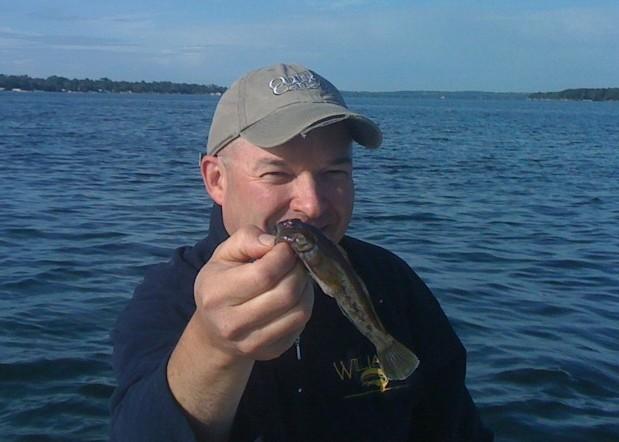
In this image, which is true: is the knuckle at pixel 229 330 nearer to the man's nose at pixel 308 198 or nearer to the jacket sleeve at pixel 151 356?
the jacket sleeve at pixel 151 356

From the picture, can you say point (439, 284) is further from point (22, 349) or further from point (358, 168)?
point (358, 168)

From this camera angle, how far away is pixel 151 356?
8.79 feet

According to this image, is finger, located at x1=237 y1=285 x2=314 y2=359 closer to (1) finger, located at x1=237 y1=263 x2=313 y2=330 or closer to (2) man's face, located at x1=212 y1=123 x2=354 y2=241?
(1) finger, located at x1=237 y1=263 x2=313 y2=330

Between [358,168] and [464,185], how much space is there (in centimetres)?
424

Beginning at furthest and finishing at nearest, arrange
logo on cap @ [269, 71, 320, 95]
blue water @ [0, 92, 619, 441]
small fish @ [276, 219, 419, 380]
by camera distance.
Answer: blue water @ [0, 92, 619, 441], logo on cap @ [269, 71, 320, 95], small fish @ [276, 219, 419, 380]

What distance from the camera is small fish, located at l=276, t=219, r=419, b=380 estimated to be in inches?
84.2

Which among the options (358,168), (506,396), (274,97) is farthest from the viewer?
(358,168)

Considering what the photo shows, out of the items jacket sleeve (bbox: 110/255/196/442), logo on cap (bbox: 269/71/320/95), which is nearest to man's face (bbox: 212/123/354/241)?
logo on cap (bbox: 269/71/320/95)

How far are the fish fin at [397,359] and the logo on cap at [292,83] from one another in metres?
0.97

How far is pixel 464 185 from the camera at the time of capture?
22.5 m

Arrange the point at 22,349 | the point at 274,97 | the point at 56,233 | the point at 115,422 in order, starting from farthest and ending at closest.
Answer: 1. the point at 56,233
2. the point at 22,349
3. the point at 274,97
4. the point at 115,422

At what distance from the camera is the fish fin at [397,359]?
8.55 feet

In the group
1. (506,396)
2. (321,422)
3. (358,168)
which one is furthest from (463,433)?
(358,168)

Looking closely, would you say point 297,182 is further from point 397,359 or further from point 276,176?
point 397,359
